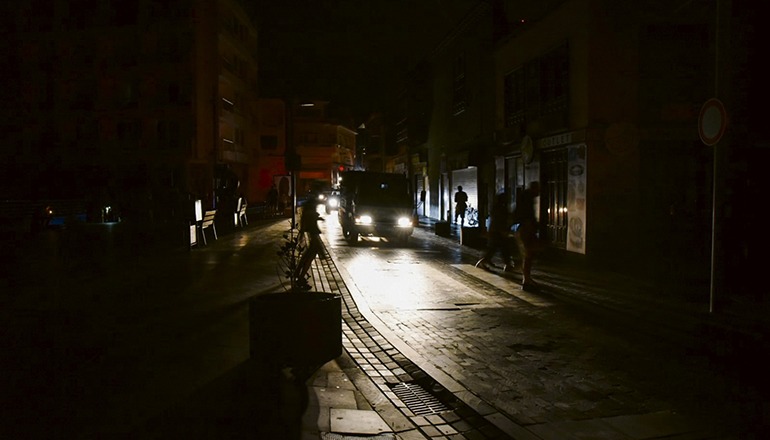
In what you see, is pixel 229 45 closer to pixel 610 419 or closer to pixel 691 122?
pixel 691 122

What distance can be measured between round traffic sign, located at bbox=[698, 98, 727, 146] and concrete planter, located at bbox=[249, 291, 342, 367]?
6148 millimetres

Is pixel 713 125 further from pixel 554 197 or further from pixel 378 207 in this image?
pixel 378 207

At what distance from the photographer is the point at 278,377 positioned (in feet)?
19.8

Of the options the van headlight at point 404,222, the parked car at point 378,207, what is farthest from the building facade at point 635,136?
the parked car at point 378,207

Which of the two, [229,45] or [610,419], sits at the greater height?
[229,45]

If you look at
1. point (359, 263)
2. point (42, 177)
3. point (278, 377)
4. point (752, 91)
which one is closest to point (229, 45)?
point (42, 177)

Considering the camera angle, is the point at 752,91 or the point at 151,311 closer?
the point at 151,311

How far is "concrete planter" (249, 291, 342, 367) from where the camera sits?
5941mm

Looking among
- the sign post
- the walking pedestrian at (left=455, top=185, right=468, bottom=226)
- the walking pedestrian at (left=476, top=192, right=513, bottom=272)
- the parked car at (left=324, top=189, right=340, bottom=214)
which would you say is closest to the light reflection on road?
the walking pedestrian at (left=476, top=192, right=513, bottom=272)

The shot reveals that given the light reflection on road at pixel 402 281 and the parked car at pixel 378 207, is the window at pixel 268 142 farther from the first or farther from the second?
the light reflection on road at pixel 402 281

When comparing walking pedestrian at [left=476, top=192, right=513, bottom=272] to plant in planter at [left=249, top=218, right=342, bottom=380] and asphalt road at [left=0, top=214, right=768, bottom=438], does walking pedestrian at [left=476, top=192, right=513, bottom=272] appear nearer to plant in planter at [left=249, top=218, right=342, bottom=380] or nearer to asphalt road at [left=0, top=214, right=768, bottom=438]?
asphalt road at [left=0, top=214, right=768, bottom=438]

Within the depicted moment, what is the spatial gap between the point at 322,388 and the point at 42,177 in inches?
1816

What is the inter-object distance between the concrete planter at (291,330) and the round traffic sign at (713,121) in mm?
6148

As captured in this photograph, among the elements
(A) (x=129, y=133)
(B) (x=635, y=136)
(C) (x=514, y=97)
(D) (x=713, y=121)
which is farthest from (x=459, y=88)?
(A) (x=129, y=133)
